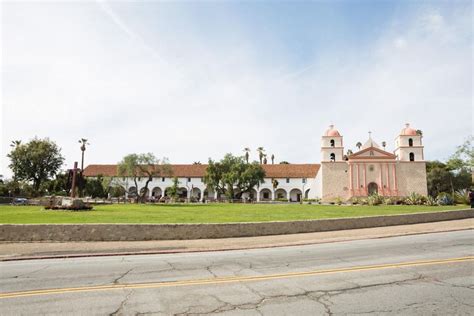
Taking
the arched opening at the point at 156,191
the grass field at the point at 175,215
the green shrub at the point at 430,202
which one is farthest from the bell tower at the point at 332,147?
the arched opening at the point at 156,191

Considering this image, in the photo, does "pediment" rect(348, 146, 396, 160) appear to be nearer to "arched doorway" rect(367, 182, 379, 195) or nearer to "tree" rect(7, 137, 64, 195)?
"arched doorway" rect(367, 182, 379, 195)

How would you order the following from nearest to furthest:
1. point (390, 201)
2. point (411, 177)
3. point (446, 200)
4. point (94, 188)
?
1. point (446, 200)
2. point (390, 201)
3. point (411, 177)
4. point (94, 188)

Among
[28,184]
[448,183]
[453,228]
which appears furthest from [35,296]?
[448,183]

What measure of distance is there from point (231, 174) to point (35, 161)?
1418 inches

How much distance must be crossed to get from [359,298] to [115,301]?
4.55 m

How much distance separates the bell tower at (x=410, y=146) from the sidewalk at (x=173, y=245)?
4118 centimetres

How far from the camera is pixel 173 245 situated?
13.4m

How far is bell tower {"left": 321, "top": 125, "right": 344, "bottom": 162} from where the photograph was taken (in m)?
56.4

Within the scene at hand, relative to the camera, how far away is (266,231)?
633 inches

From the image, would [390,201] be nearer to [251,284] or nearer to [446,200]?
[446,200]

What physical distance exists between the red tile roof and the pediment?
46.1 feet

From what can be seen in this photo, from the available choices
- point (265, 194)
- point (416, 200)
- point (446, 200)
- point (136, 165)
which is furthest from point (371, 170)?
point (136, 165)

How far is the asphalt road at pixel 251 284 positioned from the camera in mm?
5547

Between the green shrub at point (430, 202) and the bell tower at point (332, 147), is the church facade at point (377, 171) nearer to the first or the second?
the bell tower at point (332, 147)
